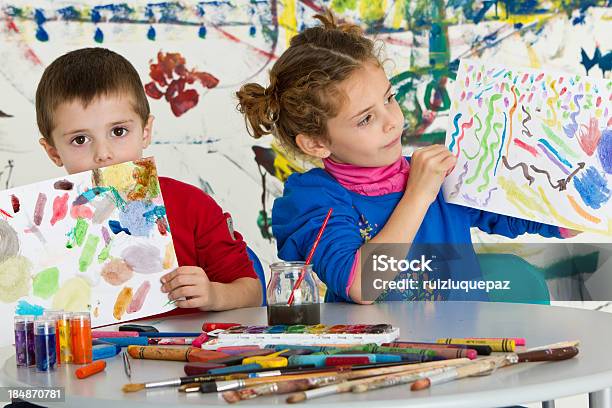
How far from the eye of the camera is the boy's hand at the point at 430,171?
67.3 inches

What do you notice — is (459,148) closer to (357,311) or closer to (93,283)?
(357,311)

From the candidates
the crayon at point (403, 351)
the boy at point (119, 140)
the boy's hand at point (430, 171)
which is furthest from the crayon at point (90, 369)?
the boy's hand at point (430, 171)

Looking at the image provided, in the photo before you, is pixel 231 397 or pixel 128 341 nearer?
pixel 231 397

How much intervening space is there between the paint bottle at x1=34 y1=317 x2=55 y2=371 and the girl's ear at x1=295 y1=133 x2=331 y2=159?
88cm

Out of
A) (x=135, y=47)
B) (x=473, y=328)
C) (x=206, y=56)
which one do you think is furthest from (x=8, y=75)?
(x=473, y=328)

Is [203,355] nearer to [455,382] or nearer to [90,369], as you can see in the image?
[90,369]

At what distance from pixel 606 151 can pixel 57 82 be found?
3.36ft

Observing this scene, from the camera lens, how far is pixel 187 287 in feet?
4.84

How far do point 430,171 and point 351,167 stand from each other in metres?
0.17

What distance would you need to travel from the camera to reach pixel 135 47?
287 cm

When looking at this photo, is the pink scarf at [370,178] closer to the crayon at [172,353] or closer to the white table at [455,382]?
the white table at [455,382]

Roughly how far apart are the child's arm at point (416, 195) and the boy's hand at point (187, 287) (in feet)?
1.01

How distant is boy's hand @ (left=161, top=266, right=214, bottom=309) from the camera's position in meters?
1.47

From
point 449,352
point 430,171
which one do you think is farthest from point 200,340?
point 430,171
